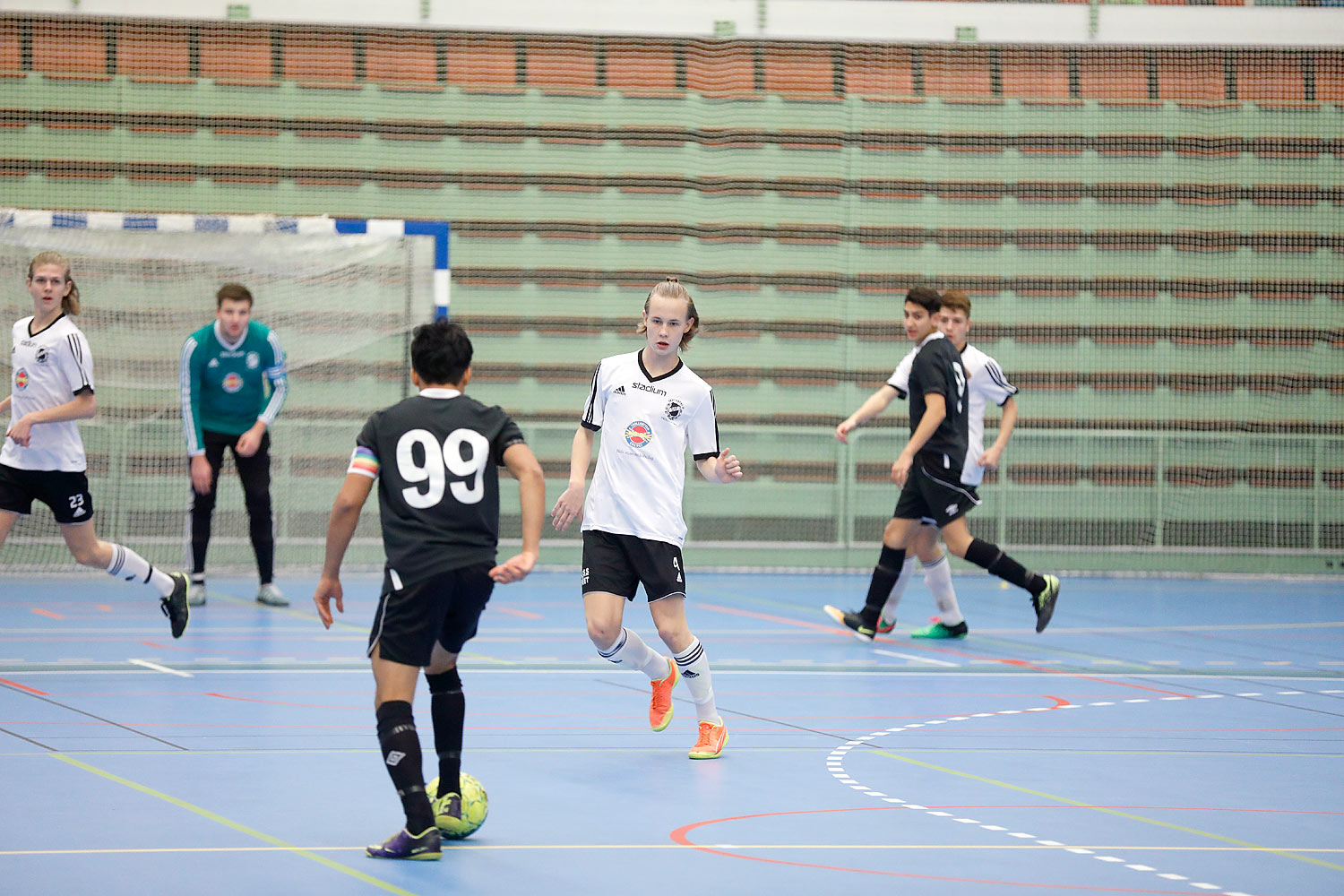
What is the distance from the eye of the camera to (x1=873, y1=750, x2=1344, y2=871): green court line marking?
3801 mm

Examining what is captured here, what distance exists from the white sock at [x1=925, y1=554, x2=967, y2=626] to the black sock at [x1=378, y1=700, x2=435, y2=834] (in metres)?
5.15

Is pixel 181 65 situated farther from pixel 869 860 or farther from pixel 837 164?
pixel 869 860

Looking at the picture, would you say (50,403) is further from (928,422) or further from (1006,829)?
(1006,829)

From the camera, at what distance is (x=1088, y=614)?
10.2 meters

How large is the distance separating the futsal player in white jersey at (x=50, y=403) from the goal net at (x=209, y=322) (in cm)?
367

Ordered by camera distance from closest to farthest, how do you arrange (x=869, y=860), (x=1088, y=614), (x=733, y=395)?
1. (x=869, y=860)
2. (x=1088, y=614)
3. (x=733, y=395)

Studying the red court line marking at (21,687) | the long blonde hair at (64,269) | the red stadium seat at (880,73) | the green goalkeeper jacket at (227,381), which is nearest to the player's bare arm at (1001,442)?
the green goalkeeper jacket at (227,381)

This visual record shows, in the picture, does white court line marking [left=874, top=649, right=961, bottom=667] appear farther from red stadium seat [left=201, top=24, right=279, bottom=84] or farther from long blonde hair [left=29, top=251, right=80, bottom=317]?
red stadium seat [left=201, top=24, right=279, bottom=84]

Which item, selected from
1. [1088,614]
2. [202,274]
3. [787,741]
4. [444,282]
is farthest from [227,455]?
[787,741]

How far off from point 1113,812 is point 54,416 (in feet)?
15.8

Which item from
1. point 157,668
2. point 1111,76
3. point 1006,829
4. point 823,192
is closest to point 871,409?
point 157,668

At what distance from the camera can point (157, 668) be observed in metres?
6.83

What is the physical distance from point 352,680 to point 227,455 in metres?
5.86

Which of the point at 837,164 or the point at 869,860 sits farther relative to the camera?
the point at 837,164
